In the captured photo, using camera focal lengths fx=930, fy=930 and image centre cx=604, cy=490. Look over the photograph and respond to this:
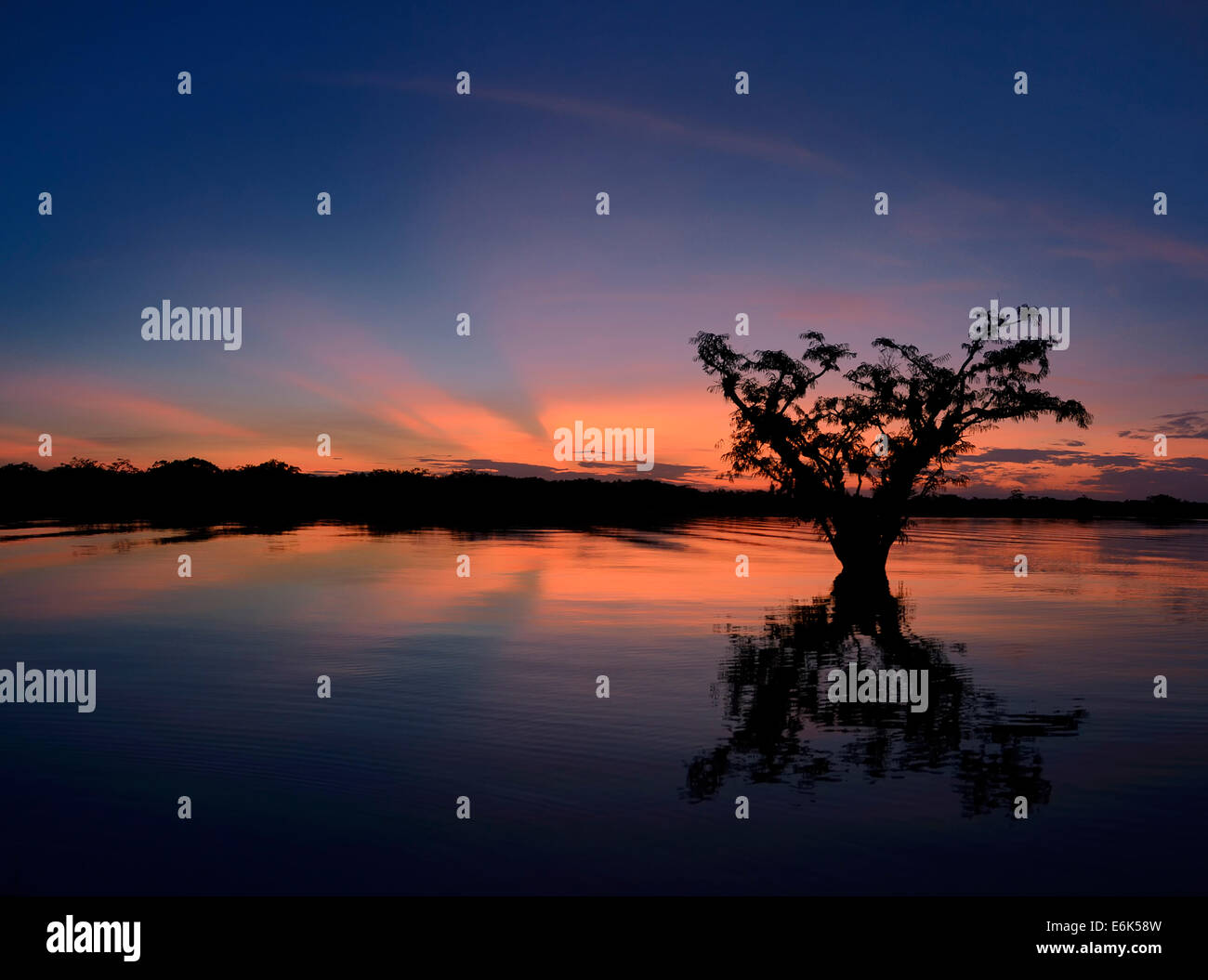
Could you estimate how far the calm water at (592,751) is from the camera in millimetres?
10023

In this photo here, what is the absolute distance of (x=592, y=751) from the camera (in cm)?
1433

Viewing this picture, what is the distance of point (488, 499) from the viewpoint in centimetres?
16950

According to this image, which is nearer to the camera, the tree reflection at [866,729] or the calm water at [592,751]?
the calm water at [592,751]

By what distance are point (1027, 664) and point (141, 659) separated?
829 inches

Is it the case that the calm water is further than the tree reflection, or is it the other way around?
the tree reflection

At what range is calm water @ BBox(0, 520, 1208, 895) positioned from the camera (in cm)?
1002

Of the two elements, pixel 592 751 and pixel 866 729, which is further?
pixel 866 729

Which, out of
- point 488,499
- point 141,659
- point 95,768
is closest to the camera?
point 95,768
